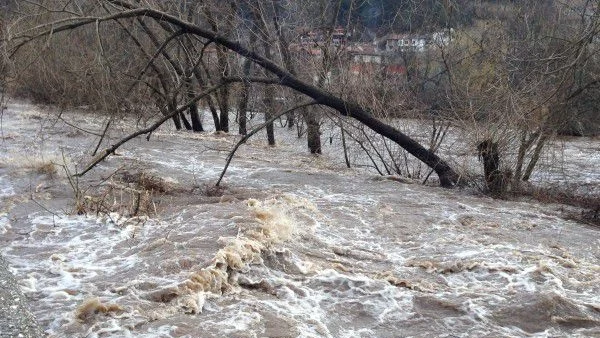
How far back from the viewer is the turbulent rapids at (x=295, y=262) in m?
6.12

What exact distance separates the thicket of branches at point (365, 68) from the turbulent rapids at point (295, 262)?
177 cm

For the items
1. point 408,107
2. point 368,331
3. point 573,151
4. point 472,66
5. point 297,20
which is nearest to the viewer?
point 368,331

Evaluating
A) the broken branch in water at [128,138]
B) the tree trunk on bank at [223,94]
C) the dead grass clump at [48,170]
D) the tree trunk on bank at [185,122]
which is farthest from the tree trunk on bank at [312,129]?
the dead grass clump at [48,170]

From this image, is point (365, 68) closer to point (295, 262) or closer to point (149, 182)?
point (149, 182)

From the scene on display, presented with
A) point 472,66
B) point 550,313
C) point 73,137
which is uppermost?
point 472,66

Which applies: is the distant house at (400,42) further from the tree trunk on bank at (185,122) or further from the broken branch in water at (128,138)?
the tree trunk on bank at (185,122)

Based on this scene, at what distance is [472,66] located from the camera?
16.1 meters

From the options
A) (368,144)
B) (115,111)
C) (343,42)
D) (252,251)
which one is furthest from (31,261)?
(343,42)

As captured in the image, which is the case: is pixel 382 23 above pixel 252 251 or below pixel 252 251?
above

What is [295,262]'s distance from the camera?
24.7 ft

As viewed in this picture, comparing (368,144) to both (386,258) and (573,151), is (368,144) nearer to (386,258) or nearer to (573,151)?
(386,258)

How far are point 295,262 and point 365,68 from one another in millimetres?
9132

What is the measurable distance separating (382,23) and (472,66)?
318 cm

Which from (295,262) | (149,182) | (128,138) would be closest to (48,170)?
(128,138)
